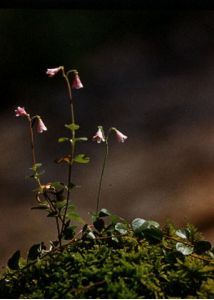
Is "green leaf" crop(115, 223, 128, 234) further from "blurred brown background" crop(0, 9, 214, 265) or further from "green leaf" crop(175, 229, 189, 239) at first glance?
"blurred brown background" crop(0, 9, 214, 265)

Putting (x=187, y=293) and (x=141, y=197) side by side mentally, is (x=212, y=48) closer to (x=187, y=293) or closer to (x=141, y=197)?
(x=141, y=197)

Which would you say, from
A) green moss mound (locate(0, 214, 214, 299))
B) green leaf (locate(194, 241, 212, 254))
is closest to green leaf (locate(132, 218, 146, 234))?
green moss mound (locate(0, 214, 214, 299))

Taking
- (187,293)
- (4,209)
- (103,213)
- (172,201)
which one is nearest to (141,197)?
(172,201)

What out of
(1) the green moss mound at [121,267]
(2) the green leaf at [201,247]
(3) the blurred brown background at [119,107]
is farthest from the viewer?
(3) the blurred brown background at [119,107]

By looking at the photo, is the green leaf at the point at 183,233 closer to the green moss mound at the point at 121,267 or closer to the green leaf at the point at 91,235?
the green moss mound at the point at 121,267

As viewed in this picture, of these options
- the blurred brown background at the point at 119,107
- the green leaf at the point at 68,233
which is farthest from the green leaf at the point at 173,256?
the blurred brown background at the point at 119,107

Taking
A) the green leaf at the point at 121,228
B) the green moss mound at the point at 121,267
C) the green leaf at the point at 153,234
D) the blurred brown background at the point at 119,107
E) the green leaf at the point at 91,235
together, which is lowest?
the green moss mound at the point at 121,267

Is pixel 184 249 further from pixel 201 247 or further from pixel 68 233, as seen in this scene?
pixel 68 233
